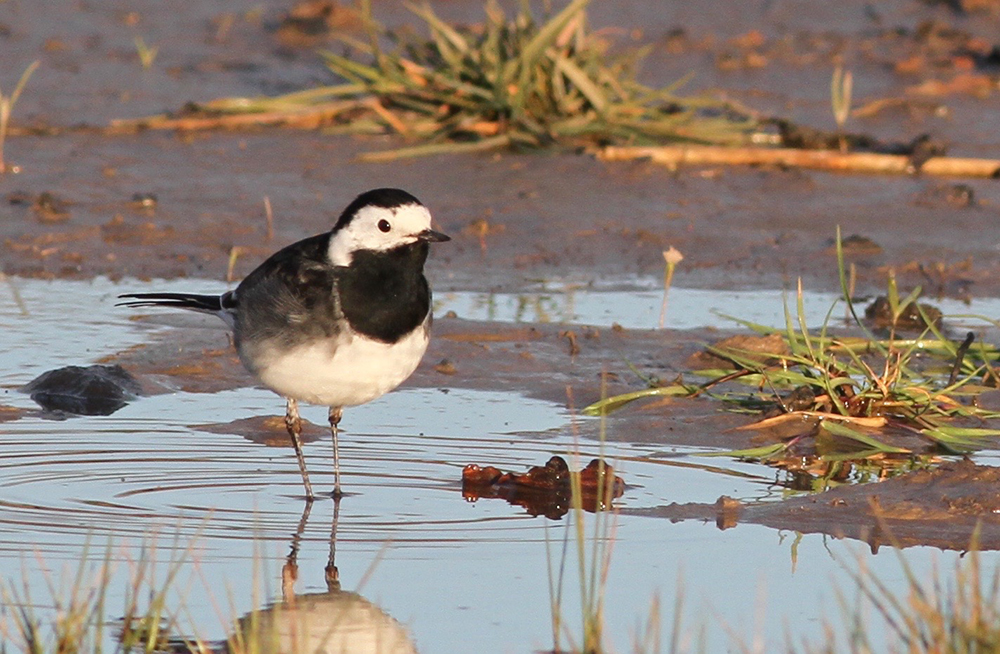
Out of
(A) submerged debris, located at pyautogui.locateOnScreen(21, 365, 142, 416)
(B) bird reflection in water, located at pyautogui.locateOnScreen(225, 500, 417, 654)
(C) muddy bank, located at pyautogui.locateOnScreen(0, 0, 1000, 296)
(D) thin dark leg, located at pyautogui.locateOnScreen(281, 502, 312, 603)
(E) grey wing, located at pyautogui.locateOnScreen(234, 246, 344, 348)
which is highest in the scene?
(C) muddy bank, located at pyautogui.locateOnScreen(0, 0, 1000, 296)

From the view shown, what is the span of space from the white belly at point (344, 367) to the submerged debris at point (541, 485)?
0.42 metres

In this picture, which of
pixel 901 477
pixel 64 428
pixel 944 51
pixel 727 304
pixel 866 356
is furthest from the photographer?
pixel 944 51

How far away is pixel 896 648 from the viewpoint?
153 inches

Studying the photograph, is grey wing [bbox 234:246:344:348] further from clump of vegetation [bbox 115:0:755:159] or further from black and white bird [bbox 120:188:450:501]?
clump of vegetation [bbox 115:0:755:159]

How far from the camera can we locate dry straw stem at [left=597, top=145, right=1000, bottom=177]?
11086 mm

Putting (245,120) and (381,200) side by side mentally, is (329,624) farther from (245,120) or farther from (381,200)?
(245,120)

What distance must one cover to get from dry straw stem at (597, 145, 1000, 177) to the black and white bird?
5290mm

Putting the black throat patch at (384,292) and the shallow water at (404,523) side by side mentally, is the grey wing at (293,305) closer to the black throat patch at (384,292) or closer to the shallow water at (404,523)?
the black throat patch at (384,292)

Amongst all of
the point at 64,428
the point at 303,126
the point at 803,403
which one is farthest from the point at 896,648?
the point at 303,126

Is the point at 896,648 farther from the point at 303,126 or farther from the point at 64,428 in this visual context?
the point at 303,126

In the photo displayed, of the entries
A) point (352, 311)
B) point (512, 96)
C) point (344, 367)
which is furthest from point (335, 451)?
point (512, 96)

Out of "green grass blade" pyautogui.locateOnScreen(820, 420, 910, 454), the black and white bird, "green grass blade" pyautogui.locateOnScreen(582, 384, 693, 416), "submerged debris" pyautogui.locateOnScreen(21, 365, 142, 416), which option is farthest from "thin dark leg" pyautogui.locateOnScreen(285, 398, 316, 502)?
"green grass blade" pyautogui.locateOnScreen(820, 420, 910, 454)

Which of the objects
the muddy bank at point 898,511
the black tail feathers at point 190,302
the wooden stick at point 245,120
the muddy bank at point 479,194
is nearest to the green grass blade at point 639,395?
the muddy bank at point 898,511

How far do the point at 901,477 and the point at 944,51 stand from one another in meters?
9.50
